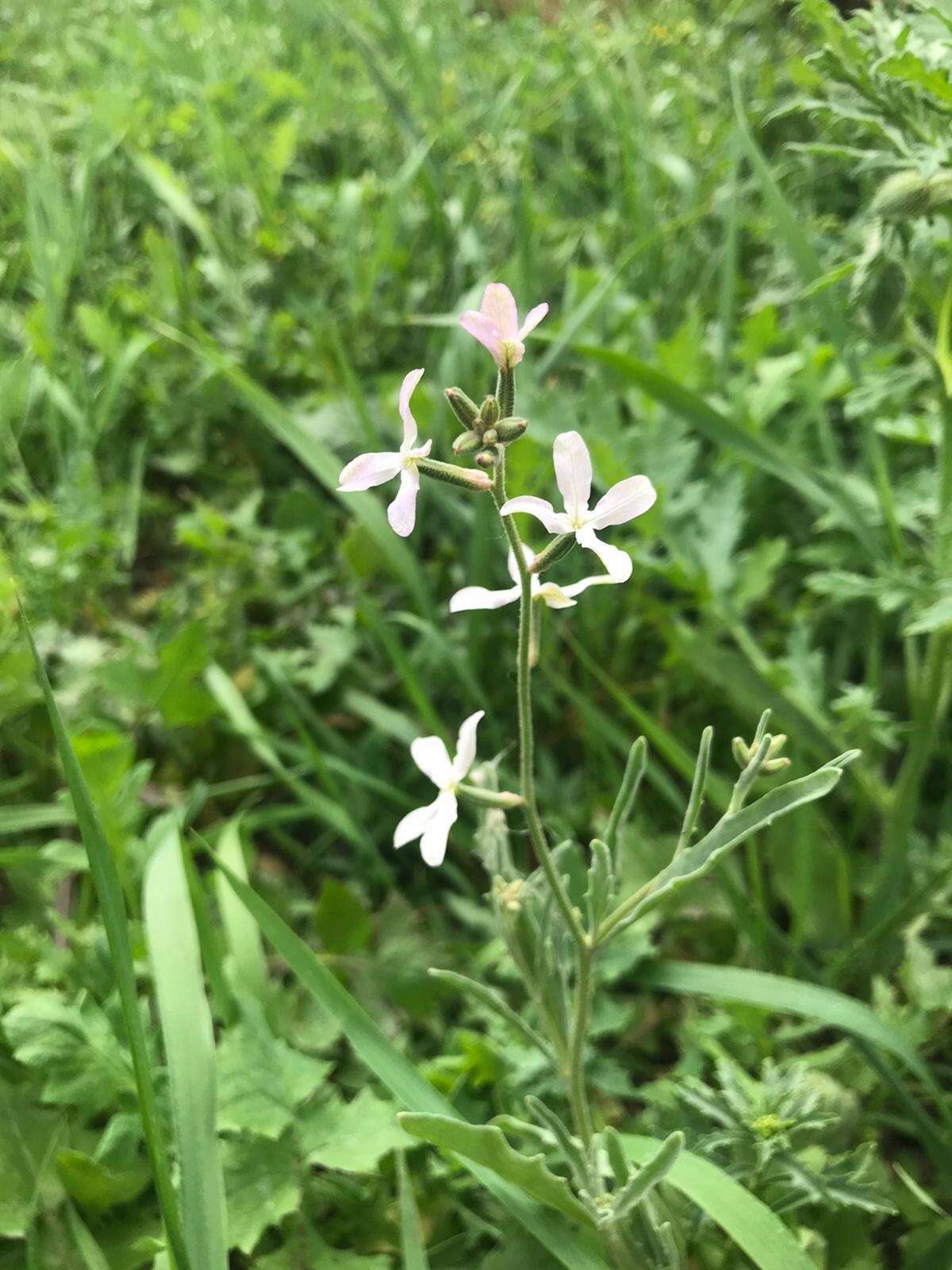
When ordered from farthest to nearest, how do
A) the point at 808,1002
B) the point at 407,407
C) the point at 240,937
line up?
the point at 240,937, the point at 808,1002, the point at 407,407

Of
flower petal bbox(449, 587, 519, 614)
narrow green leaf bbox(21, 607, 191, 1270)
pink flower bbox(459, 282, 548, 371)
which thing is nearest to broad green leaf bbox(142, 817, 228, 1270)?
narrow green leaf bbox(21, 607, 191, 1270)

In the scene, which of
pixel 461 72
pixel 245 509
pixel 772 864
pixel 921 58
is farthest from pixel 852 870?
pixel 461 72

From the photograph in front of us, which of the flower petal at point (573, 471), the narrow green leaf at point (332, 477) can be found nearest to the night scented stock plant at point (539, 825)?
the flower petal at point (573, 471)

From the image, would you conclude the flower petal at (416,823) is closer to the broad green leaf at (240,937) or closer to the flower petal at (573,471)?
the flower petal at (573,471)

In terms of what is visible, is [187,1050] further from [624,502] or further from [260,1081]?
[624,502]

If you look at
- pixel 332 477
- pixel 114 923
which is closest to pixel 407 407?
pixel 114 923

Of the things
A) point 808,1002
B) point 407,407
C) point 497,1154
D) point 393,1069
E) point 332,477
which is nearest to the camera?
point 407,407

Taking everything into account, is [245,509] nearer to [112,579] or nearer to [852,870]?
[112,579]
